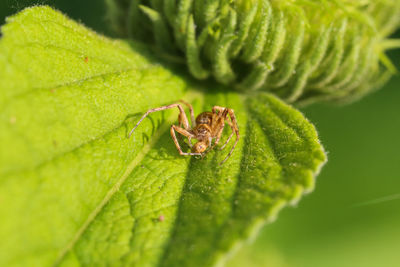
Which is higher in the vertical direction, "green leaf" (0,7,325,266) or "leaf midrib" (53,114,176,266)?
"green leaf" (0,7,325,266)

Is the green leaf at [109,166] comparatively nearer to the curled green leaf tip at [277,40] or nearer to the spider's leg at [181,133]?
the spider's leg at [181,133]

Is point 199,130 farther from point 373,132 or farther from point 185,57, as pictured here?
point 373,132

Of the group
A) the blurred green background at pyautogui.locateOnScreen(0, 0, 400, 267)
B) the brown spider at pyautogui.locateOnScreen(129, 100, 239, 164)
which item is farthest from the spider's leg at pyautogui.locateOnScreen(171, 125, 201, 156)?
the blurred green background at pyautogui.locateOnScreen(0, 0, 400, 267)

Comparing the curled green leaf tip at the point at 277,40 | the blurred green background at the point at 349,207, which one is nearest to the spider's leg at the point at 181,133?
the curled green leaf tip at the point at 277,40

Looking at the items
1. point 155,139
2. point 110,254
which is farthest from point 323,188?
point 110,254

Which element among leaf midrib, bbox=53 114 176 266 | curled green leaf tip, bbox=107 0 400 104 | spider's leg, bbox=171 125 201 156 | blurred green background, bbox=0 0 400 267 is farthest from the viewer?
blurred green background, bbox=0 0 400 267

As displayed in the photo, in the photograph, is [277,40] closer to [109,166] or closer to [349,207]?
[109,166]

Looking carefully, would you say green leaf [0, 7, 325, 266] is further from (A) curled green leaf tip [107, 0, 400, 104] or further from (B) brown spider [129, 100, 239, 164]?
(A) curled green leaf tip [107, 0, 400, 104]
